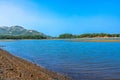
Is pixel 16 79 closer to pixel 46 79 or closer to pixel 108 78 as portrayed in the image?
pixel 46 79

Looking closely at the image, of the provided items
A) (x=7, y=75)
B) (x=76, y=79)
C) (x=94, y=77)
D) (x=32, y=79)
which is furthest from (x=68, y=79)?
(x=7, y=75)

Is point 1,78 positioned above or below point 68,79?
above

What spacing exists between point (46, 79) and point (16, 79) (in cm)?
292

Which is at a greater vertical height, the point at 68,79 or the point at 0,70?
the point at 0,70

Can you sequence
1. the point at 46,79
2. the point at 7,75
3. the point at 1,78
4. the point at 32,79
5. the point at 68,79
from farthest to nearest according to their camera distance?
the point at 68,79 → the point at 46,79 → the point at 32,79 → the point at 7,75 → the point at 1,78

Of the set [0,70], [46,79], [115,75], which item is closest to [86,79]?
[115,75]

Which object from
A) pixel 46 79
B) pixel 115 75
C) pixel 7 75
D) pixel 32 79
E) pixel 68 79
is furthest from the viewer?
pixel 115 75

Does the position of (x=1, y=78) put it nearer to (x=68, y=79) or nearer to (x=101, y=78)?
(x=68, y=79)

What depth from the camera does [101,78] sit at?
18.6 meters

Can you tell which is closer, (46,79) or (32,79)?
(32,79)

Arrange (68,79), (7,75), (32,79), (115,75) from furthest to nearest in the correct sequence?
(115,75) < (68,79) < (32,79) < (7,75)

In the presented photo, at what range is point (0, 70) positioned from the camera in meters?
13.3

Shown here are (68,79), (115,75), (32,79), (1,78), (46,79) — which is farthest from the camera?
(115,75)

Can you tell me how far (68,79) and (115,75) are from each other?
13.3ft
